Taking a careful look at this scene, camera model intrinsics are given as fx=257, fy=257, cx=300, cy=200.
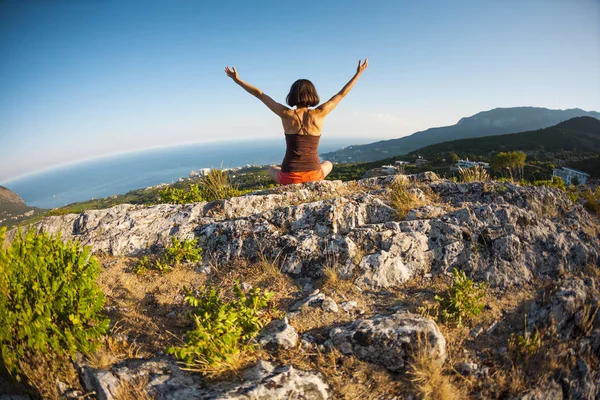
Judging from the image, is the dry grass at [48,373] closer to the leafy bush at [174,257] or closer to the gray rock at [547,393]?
the leafy bush at [174,257]

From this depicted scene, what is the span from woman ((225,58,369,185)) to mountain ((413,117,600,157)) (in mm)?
84011

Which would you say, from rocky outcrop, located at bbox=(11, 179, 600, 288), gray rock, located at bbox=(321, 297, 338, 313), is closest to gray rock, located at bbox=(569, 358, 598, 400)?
rocky outcrop, located at bbox=(11, 179, 600, 288)

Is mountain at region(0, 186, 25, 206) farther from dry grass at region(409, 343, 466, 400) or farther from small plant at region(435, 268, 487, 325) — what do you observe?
small plant at region(435, 268, 487, 325)

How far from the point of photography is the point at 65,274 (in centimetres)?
290

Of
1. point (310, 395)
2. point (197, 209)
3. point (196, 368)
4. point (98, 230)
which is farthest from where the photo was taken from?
point (197, 209)

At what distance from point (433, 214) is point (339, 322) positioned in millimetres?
2968

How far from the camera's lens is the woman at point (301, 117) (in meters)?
6.26

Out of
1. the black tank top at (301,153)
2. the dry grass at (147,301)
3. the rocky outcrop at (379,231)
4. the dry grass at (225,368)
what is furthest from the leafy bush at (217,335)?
the black tank top at (301,153)

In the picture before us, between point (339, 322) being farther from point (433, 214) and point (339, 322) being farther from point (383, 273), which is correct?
point (433, 214)

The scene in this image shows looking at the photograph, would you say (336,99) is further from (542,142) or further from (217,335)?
(542,142)

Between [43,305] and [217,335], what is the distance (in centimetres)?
182

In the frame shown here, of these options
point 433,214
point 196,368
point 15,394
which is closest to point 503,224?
point 433,214

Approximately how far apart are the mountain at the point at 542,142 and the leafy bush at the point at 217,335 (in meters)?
88.2

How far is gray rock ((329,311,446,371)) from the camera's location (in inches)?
113
